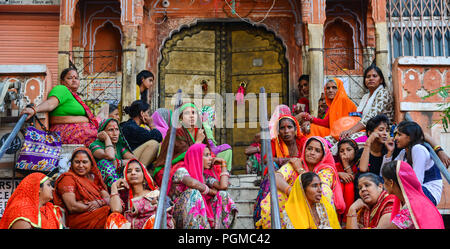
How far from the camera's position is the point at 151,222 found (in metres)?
5.97

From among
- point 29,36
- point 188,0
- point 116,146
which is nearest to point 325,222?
point 116,146

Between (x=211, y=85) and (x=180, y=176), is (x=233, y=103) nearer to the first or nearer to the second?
(x=211, y=85)

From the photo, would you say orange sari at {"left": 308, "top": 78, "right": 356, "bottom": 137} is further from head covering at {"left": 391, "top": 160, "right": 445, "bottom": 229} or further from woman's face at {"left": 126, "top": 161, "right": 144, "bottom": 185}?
head covering at {"left": 391, "top": 160, "right": 445, "bottom": 229}

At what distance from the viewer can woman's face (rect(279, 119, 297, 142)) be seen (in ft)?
24.6

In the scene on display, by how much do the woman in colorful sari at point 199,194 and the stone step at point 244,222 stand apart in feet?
1.15

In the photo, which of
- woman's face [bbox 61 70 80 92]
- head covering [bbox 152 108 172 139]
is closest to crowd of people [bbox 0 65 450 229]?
woman's face [bbox 61 70 80 92]

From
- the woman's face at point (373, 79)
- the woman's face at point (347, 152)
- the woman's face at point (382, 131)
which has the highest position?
the woman's face at point (373, 79)

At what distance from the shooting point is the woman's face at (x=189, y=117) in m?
7.73

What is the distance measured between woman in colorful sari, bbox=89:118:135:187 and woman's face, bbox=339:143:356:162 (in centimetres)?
268

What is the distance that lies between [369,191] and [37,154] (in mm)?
4166

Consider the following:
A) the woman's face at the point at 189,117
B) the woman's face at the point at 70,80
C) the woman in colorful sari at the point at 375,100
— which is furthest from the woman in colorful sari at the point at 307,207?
the woman's face at the point at 70,80

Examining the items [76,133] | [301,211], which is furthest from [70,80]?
[301,211]

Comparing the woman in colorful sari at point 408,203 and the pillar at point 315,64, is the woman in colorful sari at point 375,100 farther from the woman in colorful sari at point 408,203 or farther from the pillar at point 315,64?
the woman in colorful sari at point 408,203
